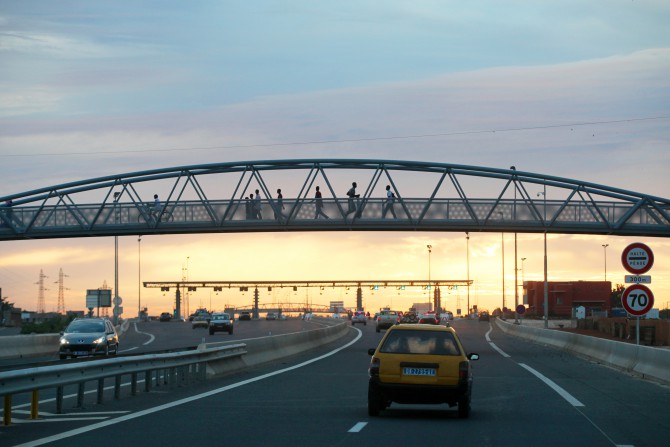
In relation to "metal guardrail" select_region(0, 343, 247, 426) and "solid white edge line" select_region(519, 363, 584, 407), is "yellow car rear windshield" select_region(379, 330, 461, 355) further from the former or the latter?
"metal guardrail" select_region(0, 343, 247, 426)

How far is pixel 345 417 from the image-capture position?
17.4 meters

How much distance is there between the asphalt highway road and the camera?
14203mm

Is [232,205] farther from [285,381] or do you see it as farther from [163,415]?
[163,415]

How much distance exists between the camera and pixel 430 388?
1744cm

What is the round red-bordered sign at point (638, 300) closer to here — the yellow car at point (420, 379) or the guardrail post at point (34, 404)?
the yellow car at point (420, 379)

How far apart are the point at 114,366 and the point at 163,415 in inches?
122

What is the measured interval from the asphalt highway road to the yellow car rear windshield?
1082mm

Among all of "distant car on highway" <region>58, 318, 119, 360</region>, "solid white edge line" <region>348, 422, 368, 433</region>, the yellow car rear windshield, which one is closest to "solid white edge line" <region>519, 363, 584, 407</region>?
the yellow car rear windshield

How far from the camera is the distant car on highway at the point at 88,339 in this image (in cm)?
3762

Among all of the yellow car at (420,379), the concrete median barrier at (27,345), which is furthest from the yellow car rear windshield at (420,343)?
the concrete median barrier at (27,345)

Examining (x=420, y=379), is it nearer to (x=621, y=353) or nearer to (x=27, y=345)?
(x=621, y=353)

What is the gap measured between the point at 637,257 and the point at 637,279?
1.85 feet

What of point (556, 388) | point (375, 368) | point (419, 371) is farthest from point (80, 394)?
point (556, 388)

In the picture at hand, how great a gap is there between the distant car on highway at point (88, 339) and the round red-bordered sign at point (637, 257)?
19293 mm
